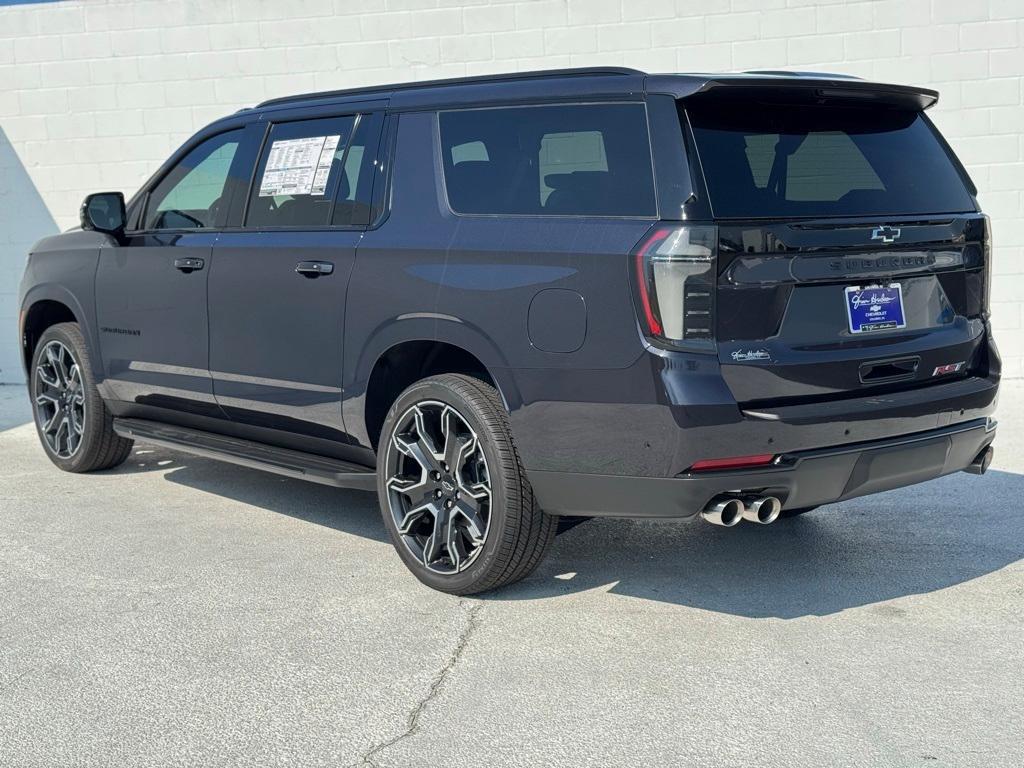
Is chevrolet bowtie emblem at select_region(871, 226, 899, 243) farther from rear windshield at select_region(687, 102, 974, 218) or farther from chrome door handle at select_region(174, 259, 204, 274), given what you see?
chrome door handle at select_region(174, 259, 204, 274)

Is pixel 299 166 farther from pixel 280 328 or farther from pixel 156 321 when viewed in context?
pixel 156 321

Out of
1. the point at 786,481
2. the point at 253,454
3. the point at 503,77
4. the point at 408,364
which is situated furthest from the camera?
the point at 253,454

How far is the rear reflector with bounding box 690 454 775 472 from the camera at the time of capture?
404cm

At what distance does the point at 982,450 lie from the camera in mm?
4758

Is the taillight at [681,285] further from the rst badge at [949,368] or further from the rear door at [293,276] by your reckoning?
the rear door at [293,276]

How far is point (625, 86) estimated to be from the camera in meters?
4.27

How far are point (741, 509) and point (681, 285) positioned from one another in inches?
30.3

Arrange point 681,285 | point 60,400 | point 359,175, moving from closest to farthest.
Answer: point 681,285, point 359,175, point 60,400

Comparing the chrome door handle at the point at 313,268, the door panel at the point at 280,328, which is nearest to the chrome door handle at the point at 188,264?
the door panel at the point at 280,328

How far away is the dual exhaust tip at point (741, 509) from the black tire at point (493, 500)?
665 mm

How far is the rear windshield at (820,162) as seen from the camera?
412 centimetres

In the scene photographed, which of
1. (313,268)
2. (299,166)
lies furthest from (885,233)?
(299,166)

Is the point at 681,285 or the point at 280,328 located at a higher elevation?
the point at 681,285

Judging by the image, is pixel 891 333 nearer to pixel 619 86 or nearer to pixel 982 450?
pixel 982 450
